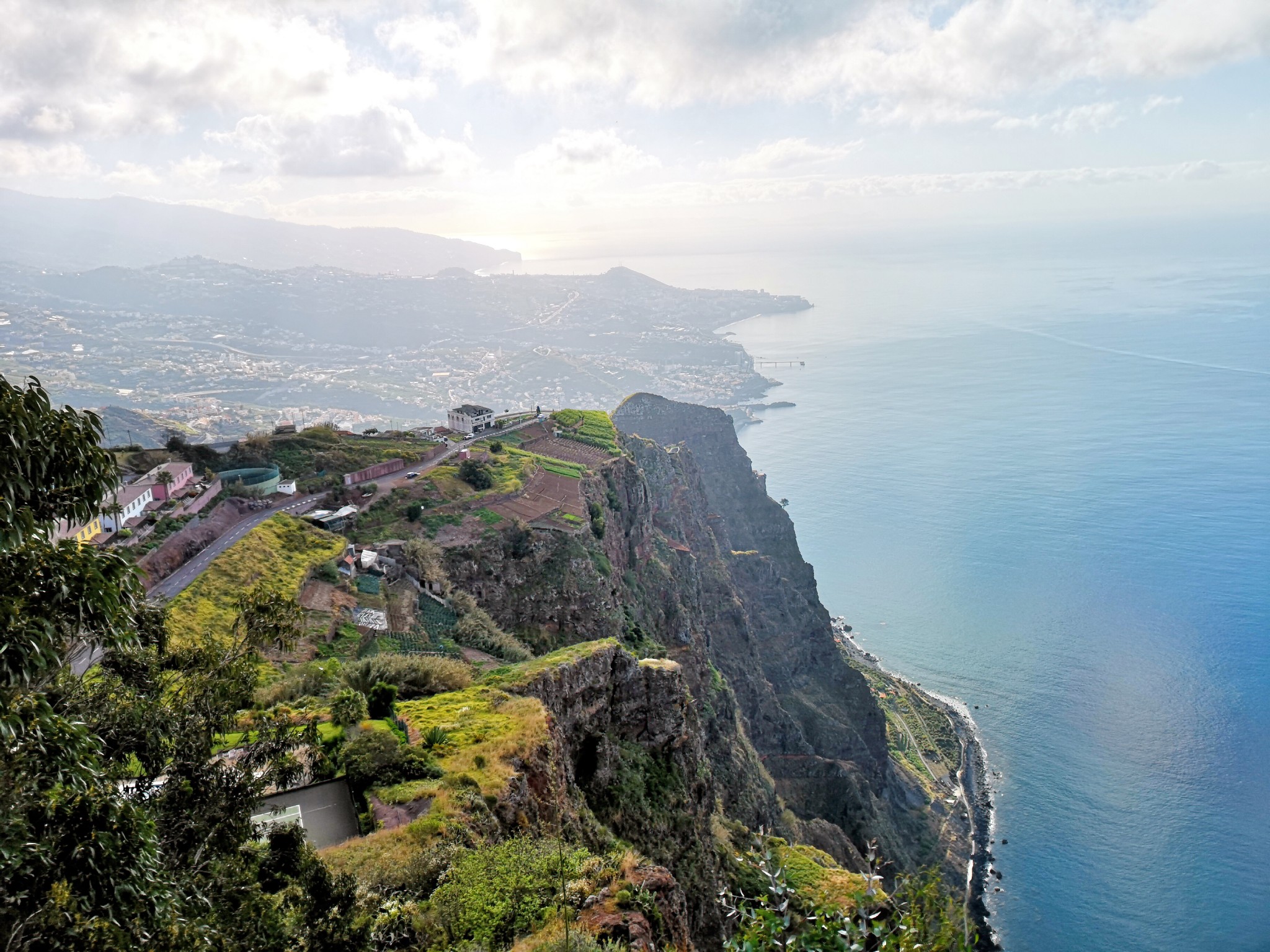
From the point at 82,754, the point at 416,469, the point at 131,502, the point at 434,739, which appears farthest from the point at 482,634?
the point at 82,754

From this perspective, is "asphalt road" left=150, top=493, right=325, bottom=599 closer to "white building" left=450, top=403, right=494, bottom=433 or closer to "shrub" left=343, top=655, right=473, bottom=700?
"shrub" left=343, top=655, right=473, bottom=700

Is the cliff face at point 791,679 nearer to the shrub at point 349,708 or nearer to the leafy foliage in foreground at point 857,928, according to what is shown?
the shrub at point 349,708

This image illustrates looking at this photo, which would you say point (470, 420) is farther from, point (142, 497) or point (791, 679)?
point (791, 679)

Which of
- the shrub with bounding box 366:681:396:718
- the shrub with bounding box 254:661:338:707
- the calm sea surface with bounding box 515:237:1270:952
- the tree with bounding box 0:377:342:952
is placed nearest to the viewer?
the tree with bounding box 0:377:342:952


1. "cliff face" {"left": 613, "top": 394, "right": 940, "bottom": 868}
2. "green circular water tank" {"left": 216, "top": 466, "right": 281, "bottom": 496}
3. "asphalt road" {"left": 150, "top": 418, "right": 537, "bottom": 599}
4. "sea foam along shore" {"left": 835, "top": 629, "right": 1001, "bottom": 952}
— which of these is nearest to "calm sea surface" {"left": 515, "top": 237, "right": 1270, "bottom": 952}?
"sea foam along shore" {"left": 835, "top": 629, "right": 1001, "bottom": 952}

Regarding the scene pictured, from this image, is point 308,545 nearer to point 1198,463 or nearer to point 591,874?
point 591,874

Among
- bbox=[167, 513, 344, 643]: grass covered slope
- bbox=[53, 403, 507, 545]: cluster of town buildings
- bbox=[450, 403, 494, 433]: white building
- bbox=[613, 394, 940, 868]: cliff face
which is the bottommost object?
bbox=[613, 394, 940, 868]: cliff face

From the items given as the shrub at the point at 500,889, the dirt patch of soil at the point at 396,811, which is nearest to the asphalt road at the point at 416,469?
the dirt patch of soil at the point at 396,811
